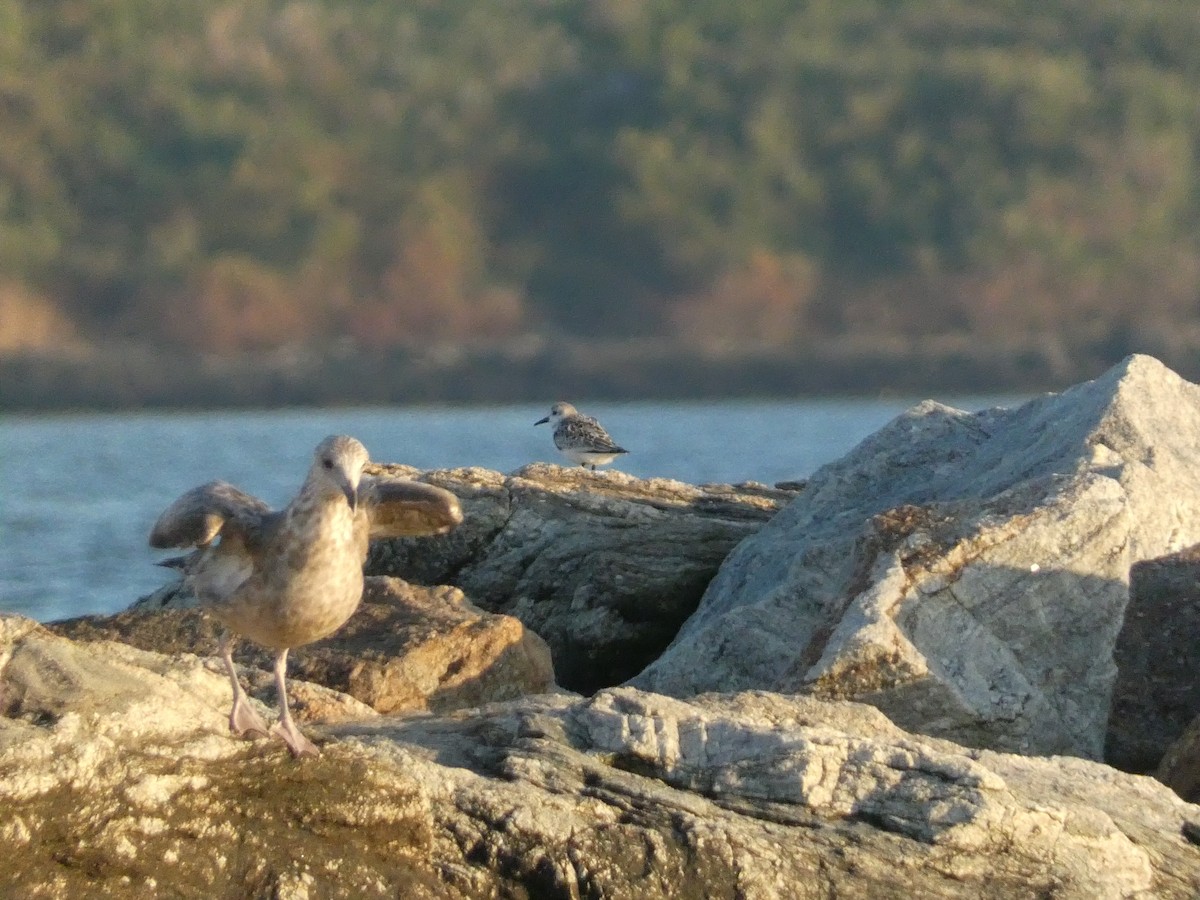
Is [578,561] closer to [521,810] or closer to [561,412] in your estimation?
[521,810]

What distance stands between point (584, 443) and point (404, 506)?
903 cm

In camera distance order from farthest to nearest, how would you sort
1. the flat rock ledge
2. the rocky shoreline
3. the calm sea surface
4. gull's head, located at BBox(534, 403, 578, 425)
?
1. the calm sea surface
2. gull's head, located at BBox(534, 403, 578, 425)
3. the rocky shoreline
4. the flat rock ledge

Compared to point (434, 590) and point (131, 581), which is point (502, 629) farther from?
point (131, 581)

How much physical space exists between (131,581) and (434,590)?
30.6ft

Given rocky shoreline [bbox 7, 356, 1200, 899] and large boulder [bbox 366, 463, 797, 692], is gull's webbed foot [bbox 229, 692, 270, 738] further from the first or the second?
large boulder [bbox 366, 463, 797, 692]

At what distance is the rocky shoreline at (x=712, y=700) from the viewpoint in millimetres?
4832

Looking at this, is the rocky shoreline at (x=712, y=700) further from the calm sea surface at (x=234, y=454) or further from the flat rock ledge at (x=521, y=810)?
the calm sea surface at (x=234, y=454)

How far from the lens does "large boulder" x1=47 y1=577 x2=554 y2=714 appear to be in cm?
664

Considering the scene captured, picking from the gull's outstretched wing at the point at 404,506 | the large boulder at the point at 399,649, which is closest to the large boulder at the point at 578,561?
the large boulder at the point at 399,649

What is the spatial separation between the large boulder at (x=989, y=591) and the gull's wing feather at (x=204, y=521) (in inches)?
75.7

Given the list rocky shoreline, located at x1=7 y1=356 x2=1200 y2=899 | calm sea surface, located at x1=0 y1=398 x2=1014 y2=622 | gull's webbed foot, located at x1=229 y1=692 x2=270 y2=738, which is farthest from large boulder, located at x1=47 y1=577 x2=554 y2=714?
calm sea surface, located at x1=0 y1=398 x2=1014 y2=622

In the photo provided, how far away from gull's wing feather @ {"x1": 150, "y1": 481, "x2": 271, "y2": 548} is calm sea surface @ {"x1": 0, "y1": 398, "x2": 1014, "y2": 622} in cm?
682

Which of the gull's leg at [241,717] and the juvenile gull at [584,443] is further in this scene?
the juvenile gull at [584,443]

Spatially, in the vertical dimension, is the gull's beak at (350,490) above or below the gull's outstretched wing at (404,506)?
above
